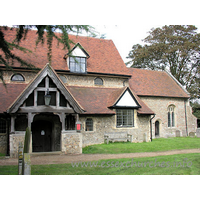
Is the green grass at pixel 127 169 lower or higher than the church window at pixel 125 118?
lower

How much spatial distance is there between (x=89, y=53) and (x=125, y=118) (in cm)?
786

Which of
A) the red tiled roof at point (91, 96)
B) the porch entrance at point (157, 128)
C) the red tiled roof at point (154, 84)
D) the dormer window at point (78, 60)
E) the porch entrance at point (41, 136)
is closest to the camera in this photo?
the red tiled roof at point (91, 96)

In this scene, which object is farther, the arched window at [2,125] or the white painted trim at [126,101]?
the white painted trim at [126,101]

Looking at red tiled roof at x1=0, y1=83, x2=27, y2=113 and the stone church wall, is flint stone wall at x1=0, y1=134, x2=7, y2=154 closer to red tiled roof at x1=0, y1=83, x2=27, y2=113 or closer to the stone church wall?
red tiled roof at x1=0, y1=83, x2=27, y2=113

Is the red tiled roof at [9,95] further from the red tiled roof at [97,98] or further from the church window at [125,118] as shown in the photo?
the church window at [125,118]

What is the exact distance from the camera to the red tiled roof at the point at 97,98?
16686 millimetres

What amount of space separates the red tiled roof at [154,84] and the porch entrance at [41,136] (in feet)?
34.6

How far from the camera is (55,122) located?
1580cm

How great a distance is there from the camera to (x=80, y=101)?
16781 mm

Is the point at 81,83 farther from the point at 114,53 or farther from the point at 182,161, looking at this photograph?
the point at 182,161

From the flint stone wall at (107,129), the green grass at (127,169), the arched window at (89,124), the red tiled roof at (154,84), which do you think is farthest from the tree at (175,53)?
the green grass at (127,169)

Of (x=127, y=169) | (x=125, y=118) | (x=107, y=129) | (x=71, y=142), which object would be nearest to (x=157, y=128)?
(x=125, y=118)

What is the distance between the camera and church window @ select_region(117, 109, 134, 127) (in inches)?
700

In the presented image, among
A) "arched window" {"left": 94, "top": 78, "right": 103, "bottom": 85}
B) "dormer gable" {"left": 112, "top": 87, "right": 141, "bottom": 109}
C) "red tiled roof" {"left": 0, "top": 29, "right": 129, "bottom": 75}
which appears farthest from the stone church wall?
"arched window" {"left": 94, "top": 78, "right": 103, "bottom": 85}
